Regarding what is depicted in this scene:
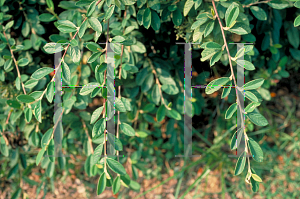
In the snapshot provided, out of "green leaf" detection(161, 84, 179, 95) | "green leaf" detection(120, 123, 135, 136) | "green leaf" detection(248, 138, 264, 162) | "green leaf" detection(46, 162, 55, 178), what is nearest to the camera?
"green leaf" detection(248, 138, 264, 162)

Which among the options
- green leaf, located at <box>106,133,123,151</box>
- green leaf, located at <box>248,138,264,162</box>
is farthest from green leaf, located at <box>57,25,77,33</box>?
green leaf, located at <box>248,138,264,162</box>

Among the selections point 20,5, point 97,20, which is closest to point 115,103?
point 97,20

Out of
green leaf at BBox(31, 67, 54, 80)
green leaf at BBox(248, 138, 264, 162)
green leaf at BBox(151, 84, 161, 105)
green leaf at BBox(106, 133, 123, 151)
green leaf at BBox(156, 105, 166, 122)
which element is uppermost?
green leaf at BBox(31, 67, 54, 80)

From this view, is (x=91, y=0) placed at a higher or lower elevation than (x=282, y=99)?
higher

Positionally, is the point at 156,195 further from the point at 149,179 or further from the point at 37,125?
the point at 37,125

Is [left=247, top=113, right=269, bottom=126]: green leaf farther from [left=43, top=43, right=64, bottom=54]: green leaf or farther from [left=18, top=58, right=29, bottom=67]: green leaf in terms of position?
[left=18, top=58, right=29, bottom=67]: green leaf

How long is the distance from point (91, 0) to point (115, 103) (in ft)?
1.23

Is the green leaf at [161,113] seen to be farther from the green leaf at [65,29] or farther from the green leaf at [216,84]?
the green leaf at [65,29]

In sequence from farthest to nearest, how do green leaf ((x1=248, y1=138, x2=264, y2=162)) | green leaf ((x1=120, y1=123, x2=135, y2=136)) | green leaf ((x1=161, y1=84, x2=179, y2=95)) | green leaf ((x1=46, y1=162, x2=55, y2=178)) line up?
1. green leaf ((x1=46, y1=162, x2=55, y2=178))
2. green leaf ((x1=161, y1=84, x2=179, y2=95))
3. green leaf ((x1=120, y1=123, x2=135, y2=136))
4. green leaf ((x1=248, y1=138, x2=264, y2=162))

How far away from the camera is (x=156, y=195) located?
156 centimetres

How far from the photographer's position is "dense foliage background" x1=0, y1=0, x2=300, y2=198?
0.79 meters

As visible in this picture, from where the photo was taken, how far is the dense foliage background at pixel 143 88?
787mm

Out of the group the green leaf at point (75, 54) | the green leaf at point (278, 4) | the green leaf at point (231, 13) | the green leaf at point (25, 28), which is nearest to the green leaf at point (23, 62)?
the green leaf at point (25, 28)

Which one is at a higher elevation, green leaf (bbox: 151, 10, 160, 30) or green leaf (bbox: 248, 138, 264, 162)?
green leaf (bbox: 151, 10, 160, 30)
